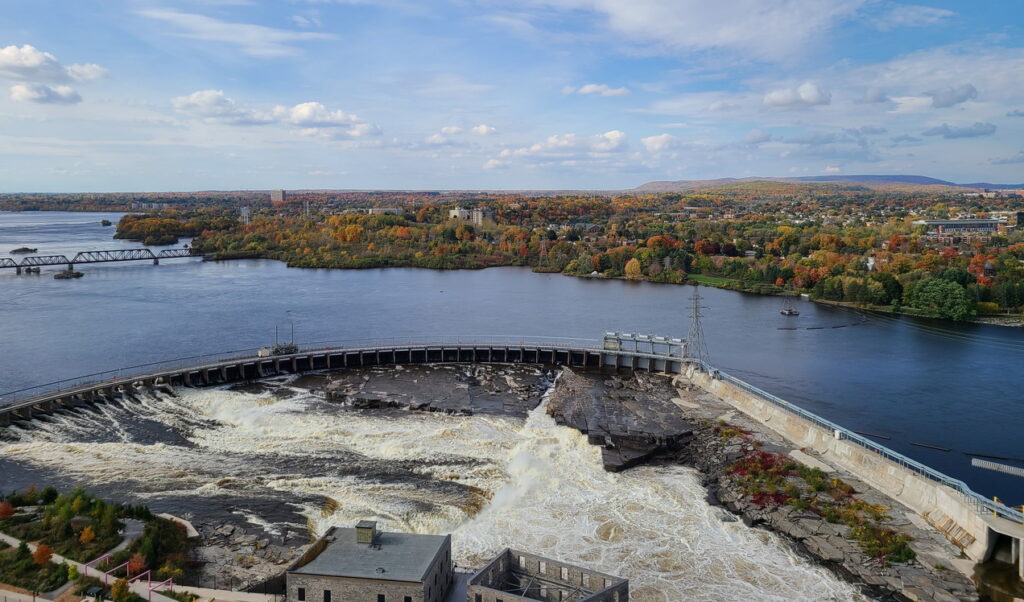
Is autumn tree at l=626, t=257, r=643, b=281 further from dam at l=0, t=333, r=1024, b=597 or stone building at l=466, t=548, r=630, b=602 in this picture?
stone building at l=466, t=548, r=630, b=602

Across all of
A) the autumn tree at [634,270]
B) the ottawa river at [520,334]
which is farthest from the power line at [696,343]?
the autumn tree at [634,270]

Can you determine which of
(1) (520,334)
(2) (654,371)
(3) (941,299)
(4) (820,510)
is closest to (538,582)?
(4) (820,510)

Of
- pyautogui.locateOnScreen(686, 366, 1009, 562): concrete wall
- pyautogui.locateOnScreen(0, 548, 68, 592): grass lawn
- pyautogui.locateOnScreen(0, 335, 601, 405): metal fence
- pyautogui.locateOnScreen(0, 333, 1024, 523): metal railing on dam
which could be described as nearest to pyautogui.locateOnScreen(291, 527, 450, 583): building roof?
pyautogui.locateOnScreen(0, 548, 68, 592): grass lawn

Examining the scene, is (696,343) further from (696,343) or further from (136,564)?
(136,564)

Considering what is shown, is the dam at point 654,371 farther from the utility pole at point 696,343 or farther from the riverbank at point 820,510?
the utility pole at point 696,343

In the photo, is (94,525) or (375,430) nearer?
(94,525)

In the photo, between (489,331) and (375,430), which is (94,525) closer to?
(375,430)

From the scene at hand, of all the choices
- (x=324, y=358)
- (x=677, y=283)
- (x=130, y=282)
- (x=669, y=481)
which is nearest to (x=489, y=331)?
(x=324, y=358)

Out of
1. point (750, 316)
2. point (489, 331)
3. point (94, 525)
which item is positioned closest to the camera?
point (94, 525)
